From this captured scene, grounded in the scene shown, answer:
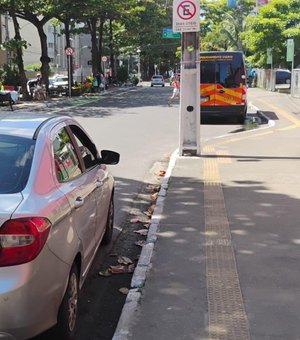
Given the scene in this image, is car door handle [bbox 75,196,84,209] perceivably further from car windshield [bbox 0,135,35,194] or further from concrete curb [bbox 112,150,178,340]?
concrete curb [bbox 112,150,178,340]

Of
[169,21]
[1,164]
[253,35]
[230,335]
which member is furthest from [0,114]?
[169,21]

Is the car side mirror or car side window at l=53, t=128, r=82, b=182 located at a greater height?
car side window at l=53, t=128, r=82, b=182

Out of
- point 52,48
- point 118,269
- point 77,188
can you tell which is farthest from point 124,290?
point 52,48

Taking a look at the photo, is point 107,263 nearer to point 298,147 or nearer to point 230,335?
point 230,335

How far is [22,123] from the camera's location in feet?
13.9

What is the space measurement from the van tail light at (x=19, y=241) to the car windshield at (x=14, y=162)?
1.23 feet

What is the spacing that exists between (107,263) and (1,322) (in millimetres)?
2615

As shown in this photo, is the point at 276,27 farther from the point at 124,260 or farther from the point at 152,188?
the point at 124,260

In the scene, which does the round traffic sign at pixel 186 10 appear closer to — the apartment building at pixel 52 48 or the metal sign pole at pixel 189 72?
the metal sign pole at pixel 189 72

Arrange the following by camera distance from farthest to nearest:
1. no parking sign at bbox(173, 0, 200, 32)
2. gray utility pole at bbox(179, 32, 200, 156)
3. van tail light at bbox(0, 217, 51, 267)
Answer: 1. gray utility pole at bbox(179, 32, 200, 156)
2. no parking sign at bbox(173, 0, 200, 32)
3. van tail light at bbox(0, 217, 51, 267)

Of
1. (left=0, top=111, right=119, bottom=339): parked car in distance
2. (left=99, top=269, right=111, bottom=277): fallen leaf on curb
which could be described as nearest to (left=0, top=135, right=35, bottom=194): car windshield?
Answer: (left=0, top=111, right=119, bottom=339): parked car in distance

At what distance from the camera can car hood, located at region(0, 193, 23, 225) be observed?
3037mm

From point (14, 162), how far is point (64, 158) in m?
0.51

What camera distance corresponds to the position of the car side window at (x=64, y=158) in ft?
12.9
